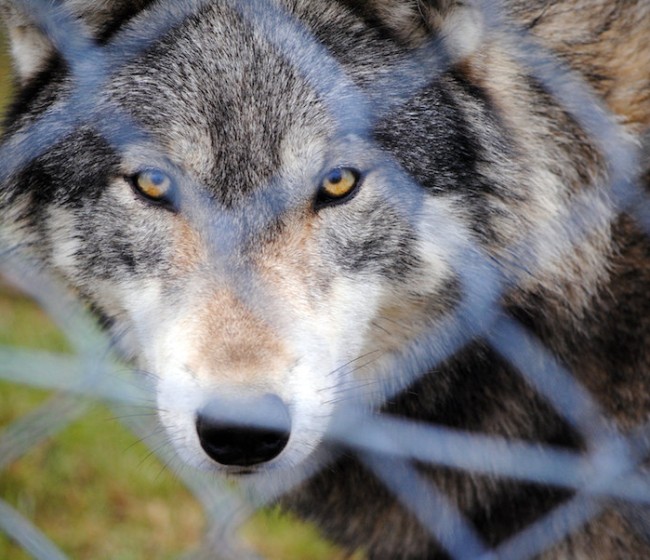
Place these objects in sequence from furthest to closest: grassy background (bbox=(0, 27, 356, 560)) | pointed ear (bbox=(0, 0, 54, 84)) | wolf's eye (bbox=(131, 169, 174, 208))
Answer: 1. grassy background (bbox=(0, 27, 356, 560))
2. pointed ear (bbox=(0, 0, 54, 84))
3. wolf's eye (bbox=(131, 169, 174, 208))

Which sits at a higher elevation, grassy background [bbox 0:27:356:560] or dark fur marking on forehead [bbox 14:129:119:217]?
dark fur marking on forehead [bbox 14:129:119:217]

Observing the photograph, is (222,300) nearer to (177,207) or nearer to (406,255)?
(177,207)

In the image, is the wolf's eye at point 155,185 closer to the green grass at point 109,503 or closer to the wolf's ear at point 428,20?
the wolf's ear at point 428,20

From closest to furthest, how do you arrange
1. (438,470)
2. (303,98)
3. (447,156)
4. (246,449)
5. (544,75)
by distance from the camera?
(246,449), (303,98), (447,156), (544,75), (438,470)

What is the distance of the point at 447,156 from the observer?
1731mm

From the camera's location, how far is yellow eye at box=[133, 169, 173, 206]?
5.41 feet

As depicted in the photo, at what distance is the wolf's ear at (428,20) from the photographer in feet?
5.70

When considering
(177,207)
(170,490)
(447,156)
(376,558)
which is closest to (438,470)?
(376,558)

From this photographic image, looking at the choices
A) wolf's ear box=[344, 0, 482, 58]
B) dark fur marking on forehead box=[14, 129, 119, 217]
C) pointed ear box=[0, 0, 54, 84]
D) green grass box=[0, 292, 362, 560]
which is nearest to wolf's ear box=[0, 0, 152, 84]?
pointed ear box=[0, 0, 54, 84]

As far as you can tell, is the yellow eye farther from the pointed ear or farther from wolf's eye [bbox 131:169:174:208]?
the pointed ear

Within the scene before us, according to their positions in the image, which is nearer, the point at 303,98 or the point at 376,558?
the point at 303,98

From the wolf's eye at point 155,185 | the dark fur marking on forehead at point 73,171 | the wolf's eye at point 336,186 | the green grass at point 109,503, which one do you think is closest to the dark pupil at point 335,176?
the wolf's eye at point 336,186

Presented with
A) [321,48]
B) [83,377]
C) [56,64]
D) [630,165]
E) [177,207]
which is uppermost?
[56,64]

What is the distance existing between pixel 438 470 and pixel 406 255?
560 mm
